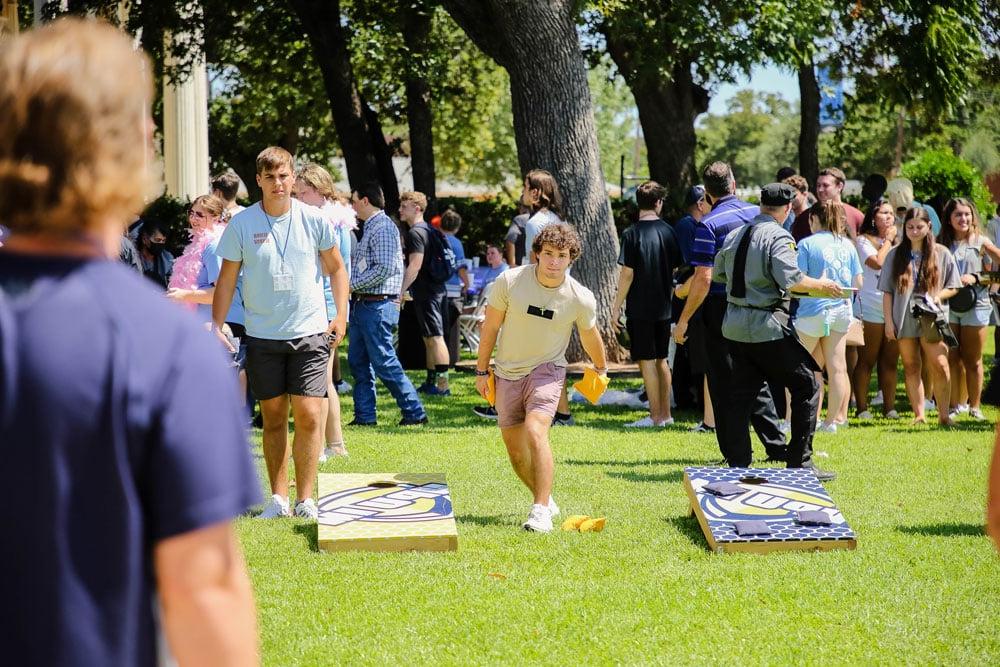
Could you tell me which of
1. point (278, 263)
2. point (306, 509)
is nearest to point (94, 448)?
point (278, 263)

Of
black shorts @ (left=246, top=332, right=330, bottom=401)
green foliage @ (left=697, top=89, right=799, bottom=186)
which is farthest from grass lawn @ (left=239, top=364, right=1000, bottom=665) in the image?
green foliage @ (left=697, top=89, right=799, bottom=186)

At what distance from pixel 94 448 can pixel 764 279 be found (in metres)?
6.70

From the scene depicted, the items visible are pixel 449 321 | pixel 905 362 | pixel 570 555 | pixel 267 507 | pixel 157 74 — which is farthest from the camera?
pixel 157 74

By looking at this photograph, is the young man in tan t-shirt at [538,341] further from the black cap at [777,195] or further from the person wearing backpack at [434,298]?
the person wearing backpack at [434,298]

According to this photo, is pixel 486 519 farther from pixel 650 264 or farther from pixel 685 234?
pixel 685 234

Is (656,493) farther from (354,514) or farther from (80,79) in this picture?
(80,79)

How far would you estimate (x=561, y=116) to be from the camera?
13961mm

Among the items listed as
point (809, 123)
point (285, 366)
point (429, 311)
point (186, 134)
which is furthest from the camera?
point (186, 134)

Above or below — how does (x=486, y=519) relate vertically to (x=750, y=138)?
below

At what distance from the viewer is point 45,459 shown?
1.78 metres

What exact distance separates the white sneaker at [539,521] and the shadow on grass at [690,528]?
2.56 ft

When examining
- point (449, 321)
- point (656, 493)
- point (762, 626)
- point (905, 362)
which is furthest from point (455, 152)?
point (762, 626)

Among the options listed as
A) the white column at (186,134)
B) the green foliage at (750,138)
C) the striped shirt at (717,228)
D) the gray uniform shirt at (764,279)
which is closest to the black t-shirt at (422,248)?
the striped shirt at (717,228)

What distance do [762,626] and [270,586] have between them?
2321mm
